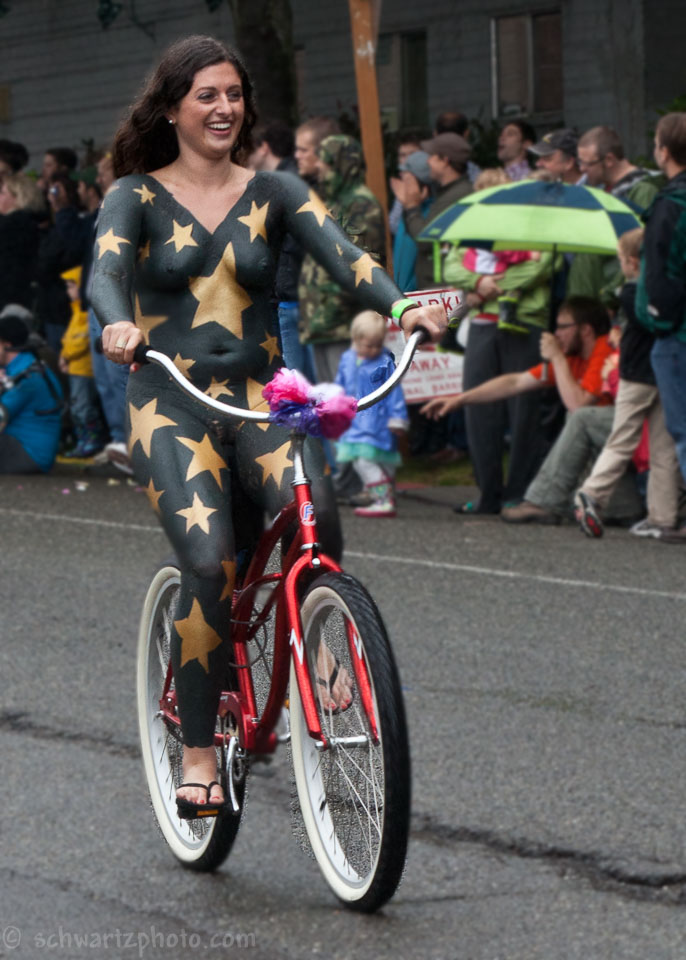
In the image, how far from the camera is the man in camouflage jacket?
11164mm

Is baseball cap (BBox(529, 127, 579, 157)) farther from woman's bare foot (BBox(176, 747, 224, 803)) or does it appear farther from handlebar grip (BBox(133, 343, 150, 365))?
handlebar grip (BBox(133, 343, 150, 365))

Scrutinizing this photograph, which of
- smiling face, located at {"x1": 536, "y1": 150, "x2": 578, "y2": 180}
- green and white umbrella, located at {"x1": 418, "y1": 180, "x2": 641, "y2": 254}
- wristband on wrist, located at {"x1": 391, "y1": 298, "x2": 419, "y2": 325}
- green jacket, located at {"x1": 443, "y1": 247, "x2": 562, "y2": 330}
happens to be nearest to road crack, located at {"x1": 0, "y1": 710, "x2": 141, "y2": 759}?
wristband on wrist, located at {"x1": 391, "y1": 298, "x2": 419, "y2": 325}

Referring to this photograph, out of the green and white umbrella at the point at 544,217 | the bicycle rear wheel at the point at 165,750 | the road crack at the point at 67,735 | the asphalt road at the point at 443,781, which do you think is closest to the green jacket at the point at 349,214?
the green and white umbrella at the point at 544,217

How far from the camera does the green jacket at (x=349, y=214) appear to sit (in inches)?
432

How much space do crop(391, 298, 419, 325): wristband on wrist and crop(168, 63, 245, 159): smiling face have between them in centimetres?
62

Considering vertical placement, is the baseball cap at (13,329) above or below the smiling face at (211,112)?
below

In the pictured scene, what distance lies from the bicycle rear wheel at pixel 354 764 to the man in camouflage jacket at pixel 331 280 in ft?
21.8

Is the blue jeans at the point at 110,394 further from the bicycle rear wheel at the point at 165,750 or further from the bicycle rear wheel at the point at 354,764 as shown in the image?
the bicycle rear wheel at the point at 354,764

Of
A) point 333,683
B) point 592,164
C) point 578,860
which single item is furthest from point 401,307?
point 592,164

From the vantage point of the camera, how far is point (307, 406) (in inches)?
161

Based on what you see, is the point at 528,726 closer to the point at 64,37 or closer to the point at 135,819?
the point at 135,819

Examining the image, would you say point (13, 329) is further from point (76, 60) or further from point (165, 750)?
point (76, 60)

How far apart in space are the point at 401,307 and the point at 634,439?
6465 millimetres

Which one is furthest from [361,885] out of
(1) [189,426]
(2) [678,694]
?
(2) [678,694]
